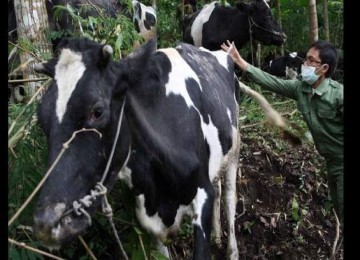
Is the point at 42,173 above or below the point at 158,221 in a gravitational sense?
above

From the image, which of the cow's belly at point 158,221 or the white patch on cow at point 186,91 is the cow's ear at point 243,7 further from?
the cow's belly at point 158,221

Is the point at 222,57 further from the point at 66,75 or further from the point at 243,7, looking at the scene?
the point at 243,7

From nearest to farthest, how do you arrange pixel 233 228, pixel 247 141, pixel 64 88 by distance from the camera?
pixel 64 88, pixel 233 228, pixel 247 141

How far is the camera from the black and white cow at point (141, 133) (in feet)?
10.9

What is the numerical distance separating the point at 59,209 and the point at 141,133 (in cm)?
104

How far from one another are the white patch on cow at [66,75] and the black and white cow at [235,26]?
28.6ft

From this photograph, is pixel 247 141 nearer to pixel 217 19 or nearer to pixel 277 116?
pixel 277 116

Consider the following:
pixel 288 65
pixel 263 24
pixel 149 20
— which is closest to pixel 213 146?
pixel 288 65

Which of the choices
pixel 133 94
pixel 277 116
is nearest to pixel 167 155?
pixel 133 94

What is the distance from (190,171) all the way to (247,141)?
3417mm

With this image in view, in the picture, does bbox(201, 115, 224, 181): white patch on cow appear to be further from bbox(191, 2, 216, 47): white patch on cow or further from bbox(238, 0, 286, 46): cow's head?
bbox(191, 2, 216, 47): white patch on cow

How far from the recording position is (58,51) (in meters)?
3.75

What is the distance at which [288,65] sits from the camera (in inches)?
452

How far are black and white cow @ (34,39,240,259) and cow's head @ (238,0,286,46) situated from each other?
6421 mm
